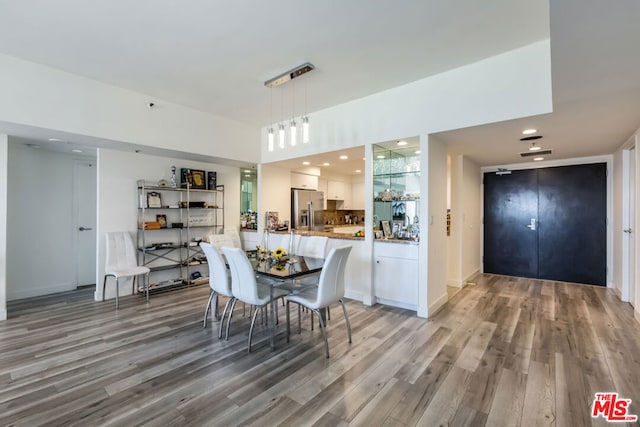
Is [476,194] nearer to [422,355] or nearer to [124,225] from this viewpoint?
[422,355]

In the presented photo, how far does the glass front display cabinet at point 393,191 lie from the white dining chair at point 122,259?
348 cm

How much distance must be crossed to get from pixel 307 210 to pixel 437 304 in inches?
140

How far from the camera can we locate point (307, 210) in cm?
664

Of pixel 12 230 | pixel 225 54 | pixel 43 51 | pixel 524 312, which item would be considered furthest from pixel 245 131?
pixel 524 312

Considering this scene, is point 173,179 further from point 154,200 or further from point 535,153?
point 535,153

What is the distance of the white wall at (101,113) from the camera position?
3127 mm

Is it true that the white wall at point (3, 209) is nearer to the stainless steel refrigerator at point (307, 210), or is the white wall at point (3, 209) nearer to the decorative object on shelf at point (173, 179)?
the decorative object on shelf at point (173, 179)

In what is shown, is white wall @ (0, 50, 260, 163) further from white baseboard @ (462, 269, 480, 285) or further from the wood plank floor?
white baseboard @ (462, 269, 480, 285)

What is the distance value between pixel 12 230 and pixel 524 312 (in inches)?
282

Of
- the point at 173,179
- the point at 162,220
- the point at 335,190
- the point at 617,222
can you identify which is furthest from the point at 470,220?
the point at 162,220

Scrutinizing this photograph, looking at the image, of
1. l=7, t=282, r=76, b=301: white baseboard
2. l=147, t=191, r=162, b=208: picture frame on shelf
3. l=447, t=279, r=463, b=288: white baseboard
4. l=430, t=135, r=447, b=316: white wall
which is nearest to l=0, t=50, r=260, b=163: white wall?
l=147, t=191, r=162, b=208: picture frame on shelf

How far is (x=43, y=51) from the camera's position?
299 cm

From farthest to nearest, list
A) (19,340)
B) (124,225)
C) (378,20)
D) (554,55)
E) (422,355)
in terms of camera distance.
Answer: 1. (124,225)
2. (19,340)
3. (422,355)
4. (378,20)
5. (554,55)

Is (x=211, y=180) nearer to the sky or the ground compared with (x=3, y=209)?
nearer to the sky
